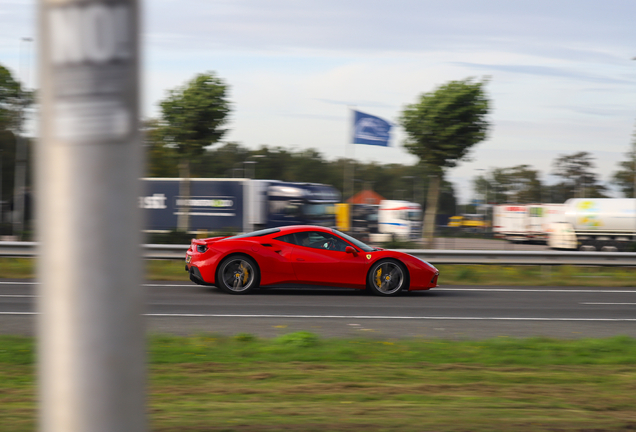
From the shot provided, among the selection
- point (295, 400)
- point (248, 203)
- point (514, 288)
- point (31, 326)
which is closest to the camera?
point (295, 400)

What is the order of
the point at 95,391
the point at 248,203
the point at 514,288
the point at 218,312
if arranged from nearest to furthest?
the point at 95,391
the point at 218,312
the point at 514,288
the point at 248,203

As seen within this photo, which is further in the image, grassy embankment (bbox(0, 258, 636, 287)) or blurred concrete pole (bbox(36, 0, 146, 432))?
grassy embankment (bbox(0, 258, 636, 287))

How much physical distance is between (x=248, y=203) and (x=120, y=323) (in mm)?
29851

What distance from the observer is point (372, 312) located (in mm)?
9961

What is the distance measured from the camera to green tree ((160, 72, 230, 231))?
25.1m

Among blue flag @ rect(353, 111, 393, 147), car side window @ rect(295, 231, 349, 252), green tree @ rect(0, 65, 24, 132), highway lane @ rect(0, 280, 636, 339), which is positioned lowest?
highway lane @ rect(0, 280, 636, 339)

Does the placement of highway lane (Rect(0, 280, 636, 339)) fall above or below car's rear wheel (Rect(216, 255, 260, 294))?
below

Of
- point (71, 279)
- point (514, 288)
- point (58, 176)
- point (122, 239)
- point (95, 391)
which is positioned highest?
point (58, 176)

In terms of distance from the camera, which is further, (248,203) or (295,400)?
(248,203)

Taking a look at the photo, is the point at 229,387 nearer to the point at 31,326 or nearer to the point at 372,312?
the point at 31,326

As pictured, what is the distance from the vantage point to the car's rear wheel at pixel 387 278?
39.1 feet

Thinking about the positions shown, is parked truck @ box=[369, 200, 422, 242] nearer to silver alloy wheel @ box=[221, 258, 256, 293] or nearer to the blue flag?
the blue flag

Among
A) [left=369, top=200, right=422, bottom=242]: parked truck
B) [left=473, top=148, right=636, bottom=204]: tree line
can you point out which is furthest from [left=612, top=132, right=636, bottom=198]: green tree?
[left=369, top=200, right=422, bottom=242]: parked truck

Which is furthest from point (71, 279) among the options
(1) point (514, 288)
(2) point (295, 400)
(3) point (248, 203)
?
(3) point (248, 203)
